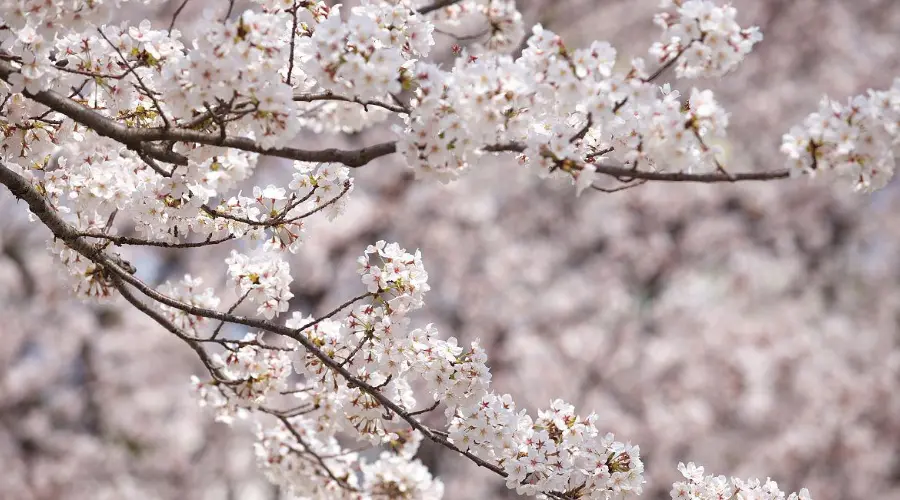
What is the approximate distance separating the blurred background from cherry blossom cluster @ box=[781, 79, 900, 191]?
8584 millimetres

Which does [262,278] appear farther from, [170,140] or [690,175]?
[690,175]

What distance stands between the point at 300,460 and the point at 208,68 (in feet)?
7.34

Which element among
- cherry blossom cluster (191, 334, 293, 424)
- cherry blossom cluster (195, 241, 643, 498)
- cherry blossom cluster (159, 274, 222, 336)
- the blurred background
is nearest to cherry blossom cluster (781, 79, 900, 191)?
cherry blossom cluster (195, 241, 643, 498)

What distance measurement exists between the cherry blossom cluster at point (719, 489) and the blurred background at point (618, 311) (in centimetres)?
736

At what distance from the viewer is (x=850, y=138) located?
94.0 inches

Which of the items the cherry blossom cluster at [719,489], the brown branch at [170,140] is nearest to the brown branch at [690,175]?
the brown branch at [170,140]

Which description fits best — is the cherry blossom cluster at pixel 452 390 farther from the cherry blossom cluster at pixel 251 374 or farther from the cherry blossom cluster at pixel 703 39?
the cherry blossom cluster at pixel 703 39

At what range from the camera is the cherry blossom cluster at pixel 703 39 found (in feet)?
8.30

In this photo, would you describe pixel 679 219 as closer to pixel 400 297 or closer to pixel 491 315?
pixel 491 315

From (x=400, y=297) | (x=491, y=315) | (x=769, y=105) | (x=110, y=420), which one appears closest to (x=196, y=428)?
(x=110, y=420)

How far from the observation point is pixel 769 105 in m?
12.2

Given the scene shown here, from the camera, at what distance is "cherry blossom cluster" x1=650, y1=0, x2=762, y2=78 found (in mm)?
2531

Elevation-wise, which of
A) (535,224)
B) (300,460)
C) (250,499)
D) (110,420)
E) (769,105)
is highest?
(769,105)

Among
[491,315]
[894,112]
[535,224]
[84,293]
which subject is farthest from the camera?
[535,224]
